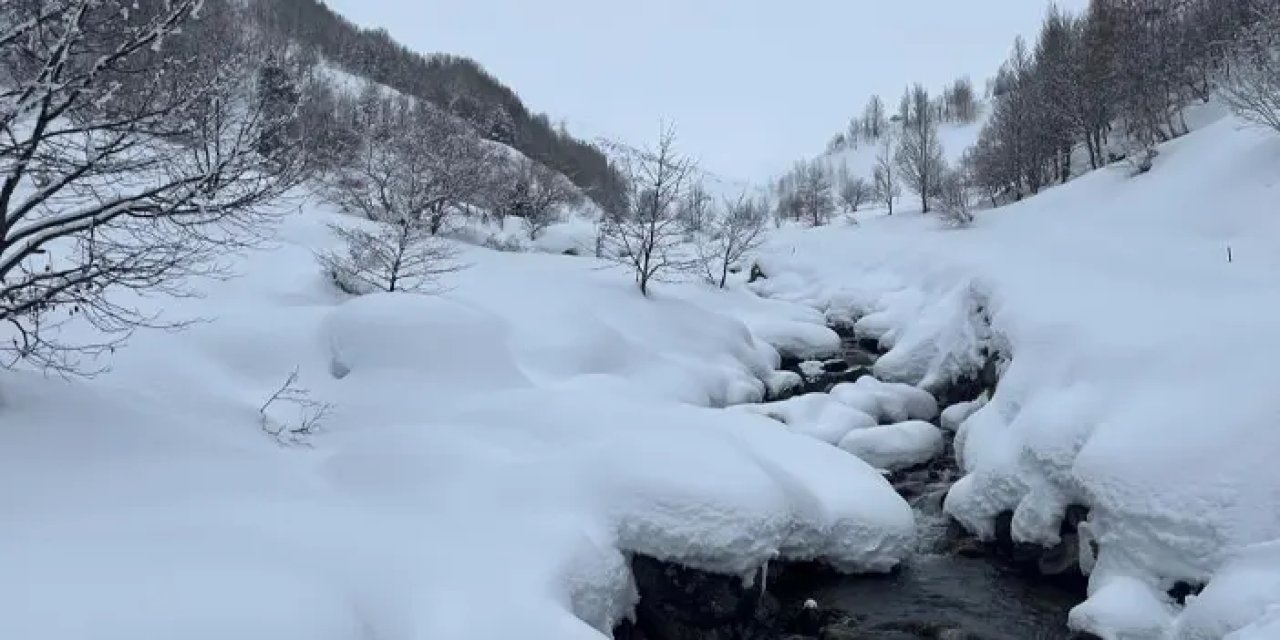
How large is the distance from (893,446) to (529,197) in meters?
29.0

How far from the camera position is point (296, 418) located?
10227 mm

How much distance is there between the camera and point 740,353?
22.4 meters

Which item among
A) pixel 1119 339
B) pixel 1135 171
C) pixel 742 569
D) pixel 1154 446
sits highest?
pixel 1135 171

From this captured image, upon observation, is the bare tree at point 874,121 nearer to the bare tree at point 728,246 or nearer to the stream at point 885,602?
the bare tree at point 728,246

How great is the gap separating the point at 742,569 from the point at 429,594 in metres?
3.83

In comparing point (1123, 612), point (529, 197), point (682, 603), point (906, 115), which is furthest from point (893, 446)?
point (906, 115)

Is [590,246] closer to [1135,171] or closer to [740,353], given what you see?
→ [740,353]

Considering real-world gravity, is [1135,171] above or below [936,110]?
below

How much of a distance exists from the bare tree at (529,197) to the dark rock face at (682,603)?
2953 cm

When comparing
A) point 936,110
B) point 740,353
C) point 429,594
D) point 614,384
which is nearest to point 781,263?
point 740,353

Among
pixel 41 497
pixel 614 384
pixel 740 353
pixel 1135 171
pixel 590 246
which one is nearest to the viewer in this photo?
pixel 41 497

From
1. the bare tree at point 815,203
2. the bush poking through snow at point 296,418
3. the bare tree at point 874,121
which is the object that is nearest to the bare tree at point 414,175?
the bush poking through snow at point 296,418

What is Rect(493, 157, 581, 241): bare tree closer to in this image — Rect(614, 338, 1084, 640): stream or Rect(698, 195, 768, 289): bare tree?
Rect(698, 195, 768, 289): bare tree

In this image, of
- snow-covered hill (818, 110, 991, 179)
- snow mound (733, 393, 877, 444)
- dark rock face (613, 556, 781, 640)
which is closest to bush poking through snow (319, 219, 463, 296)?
snow mound (733, 393, 877, 444)
